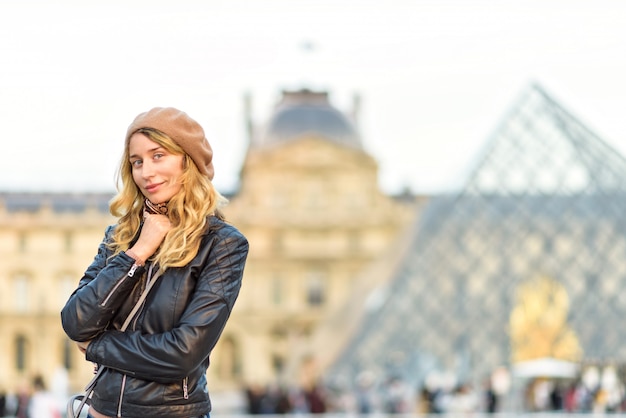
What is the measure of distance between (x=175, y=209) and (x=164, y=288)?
143 mm

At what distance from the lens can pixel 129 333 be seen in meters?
2.66

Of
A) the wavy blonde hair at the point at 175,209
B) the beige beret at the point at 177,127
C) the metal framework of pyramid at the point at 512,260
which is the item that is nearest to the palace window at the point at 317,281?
the metal framework of pyramid at the point at 512,260

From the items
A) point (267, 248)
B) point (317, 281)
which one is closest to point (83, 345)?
point (267, 248)

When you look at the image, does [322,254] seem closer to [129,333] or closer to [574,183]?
[574,183]

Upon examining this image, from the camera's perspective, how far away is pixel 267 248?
66.0 metres

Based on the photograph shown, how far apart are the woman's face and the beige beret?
0.02m

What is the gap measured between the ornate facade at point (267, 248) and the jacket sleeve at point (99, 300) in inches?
2428

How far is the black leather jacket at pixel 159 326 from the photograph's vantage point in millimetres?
2609

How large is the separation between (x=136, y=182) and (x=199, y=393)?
385mm

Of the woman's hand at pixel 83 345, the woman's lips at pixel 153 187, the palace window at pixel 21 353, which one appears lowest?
the palace window at pixel 21 353

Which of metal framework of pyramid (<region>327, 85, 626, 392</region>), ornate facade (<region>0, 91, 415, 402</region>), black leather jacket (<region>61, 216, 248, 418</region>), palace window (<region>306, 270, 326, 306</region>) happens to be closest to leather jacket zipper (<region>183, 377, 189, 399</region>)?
black leather jacket (<region>61, 216, 248, 418</region>)

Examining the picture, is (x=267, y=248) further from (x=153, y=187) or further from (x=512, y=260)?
(x=153, y=187)

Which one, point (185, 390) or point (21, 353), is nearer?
point (185, 390)

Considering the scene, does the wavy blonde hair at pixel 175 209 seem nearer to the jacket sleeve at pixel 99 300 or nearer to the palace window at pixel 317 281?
the jacket sleeve at pixel 99 300
